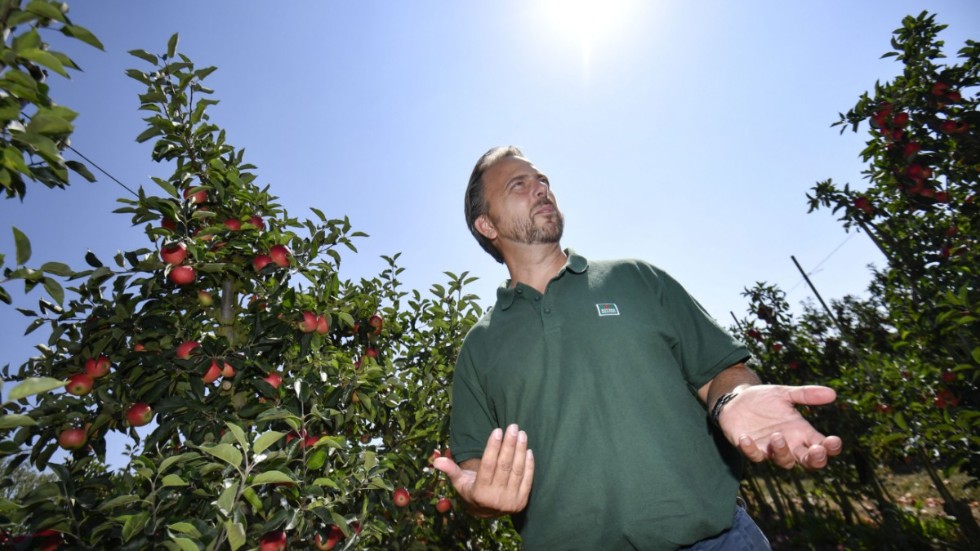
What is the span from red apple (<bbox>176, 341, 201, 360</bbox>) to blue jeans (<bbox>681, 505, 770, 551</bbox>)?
7.66 ft

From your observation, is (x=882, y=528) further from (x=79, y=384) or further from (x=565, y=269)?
(x=79, y=384)

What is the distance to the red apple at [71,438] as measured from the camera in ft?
6.54

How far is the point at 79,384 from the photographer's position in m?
2.08

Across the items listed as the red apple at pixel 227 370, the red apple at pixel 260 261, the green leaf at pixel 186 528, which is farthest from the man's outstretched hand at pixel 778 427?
the red apple at pixel 260 261

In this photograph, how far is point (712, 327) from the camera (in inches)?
62.8

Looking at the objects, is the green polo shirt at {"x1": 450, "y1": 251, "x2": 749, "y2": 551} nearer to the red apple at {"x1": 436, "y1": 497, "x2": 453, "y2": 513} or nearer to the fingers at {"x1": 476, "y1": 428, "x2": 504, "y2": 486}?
the fingers at {"x1": 476, "y1": 428, "x2": 504, "y2": 486}

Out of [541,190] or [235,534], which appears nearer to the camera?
[235,534]

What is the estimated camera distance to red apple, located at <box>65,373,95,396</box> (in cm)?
207

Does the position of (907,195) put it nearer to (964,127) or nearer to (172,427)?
(964,127)

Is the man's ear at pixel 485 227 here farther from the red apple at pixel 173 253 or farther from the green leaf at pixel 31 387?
the green leaf at pixel 31 387

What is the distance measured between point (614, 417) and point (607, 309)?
15.4 inches

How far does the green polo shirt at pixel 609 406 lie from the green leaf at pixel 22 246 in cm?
139

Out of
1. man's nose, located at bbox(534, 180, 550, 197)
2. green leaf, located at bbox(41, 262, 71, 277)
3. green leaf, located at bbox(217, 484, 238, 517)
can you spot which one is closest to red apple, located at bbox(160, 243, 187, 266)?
green leaf, located at bbox(41, 262, 71, 277)

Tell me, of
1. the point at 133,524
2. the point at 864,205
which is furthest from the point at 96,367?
the point at 864,205
